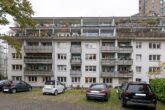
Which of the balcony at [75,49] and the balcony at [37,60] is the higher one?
the balcony at [75,49]

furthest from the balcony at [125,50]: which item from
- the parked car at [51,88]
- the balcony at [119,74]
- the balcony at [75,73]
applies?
the parked car at [51,88]

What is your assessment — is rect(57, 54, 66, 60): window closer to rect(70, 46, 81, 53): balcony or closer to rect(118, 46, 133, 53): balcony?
rect(70, 46, 81, 53): balcony

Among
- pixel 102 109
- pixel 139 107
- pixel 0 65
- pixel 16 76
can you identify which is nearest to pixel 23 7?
pixel 102 109

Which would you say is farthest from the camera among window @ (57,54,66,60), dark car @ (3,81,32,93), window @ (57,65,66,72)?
window @ (57,54,66,60)

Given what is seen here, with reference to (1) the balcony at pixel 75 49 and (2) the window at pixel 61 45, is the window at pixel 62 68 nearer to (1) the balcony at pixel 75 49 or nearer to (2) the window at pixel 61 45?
(1) the balcony at pixel 75 49

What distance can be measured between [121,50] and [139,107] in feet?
107

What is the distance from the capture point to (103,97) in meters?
19.1

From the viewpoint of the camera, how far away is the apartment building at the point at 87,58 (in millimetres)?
48125

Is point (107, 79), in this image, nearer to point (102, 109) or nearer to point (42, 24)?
point (42, 24)

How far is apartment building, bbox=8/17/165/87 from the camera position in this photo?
4812 centimetres

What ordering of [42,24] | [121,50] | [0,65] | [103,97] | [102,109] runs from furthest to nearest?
[0,65]
[42,24]
[121,50]
[103,97]
[102,109]

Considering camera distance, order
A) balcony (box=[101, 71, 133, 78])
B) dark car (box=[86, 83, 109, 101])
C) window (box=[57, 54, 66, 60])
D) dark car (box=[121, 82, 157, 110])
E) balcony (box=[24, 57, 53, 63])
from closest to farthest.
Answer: dark car (box=[121, 82, 157, 110]) → dark car (box=[86, 83, 109, 101]) → balcony (box=[101, 71, 133, 78]) → balcony (box=[24, 57, 53, 63]) → window (box=[57, 54, 66, 60])

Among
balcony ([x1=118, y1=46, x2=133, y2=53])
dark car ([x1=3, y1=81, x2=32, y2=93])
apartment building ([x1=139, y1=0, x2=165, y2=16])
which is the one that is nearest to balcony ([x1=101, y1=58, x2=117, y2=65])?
balcony ([x1=118, y1=46, x2=133, y2=53])

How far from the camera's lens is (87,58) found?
1945 inches
